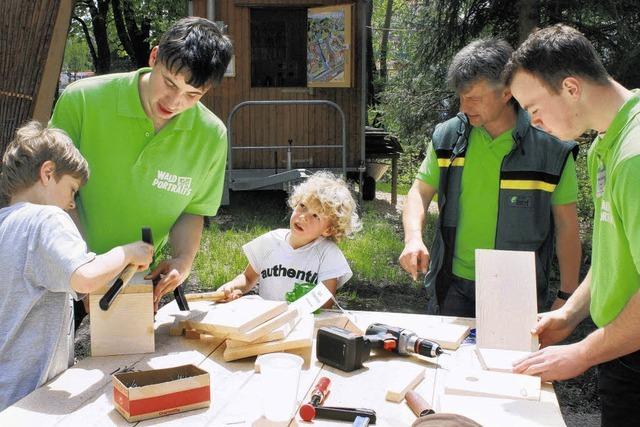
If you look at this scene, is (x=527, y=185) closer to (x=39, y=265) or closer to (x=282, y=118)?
(x=39, y=265)

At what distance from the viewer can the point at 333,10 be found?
9609 mm

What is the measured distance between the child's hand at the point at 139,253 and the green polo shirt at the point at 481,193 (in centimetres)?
137

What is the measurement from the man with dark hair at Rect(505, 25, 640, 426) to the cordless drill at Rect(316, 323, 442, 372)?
310 millimetres

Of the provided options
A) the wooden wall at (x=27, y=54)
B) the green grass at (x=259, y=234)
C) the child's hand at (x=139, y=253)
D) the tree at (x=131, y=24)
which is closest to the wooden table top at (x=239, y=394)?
the child's hand at (x=139, y=253)

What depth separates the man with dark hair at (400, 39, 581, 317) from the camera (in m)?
2.77

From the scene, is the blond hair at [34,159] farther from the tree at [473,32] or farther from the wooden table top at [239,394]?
the tree at [473,32]

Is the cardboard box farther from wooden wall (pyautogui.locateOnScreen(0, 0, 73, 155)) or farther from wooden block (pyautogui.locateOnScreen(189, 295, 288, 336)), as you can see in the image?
wooden wall (pyautogui.locateOnScreen(0, 0, 73, 155))

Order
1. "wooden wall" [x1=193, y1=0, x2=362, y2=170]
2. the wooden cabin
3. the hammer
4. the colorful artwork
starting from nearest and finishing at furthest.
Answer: the hammer, the colorful artwork, the wooden cabin, "wooden wall" [x1=193, y1=0, x2=362, y2=170]

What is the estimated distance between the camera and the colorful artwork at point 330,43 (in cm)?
962

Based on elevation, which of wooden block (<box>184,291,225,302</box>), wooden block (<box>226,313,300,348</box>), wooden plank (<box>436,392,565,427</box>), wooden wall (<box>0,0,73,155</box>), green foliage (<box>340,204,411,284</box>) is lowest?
green foliage (<box>340,204,411,284</box>)

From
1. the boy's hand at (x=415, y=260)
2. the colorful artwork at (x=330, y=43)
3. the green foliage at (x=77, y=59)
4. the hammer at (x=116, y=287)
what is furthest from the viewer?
the green foliage at (x=77, y=59)

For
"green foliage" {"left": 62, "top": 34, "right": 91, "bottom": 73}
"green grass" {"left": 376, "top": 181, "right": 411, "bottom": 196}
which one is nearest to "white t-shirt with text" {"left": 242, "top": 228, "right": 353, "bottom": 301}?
"green grass" {"left": 376, "top": 181, "right": 411, "bottom": 196}

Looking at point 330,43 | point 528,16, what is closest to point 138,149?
point 528,16

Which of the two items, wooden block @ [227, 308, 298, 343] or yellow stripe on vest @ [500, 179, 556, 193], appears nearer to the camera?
wooden block @ [227, 308, 298, 343]
